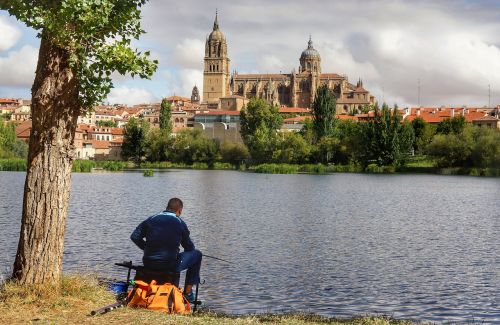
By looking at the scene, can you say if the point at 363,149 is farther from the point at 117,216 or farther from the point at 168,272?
the point at 168,272

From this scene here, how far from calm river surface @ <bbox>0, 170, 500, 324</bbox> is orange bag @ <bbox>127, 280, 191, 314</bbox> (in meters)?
2.45

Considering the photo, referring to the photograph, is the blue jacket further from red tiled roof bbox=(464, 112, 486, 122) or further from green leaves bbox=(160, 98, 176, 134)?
red tiled roof bbox=(464, 112, 486, 122)

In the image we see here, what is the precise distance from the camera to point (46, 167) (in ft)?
31.4

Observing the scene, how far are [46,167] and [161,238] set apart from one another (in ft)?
6.54

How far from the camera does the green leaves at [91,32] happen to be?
29.2ft

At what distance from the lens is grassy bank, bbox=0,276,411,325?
345 inches

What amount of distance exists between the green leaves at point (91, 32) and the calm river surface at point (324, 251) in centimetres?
505

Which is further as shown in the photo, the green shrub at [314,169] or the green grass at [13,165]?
the green shrub at [314,169]

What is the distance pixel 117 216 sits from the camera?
96.6ft

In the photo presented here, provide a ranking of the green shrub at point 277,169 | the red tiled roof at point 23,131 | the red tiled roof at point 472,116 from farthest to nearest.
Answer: the red tiled roof at point 472,116, the red tiled roof at point 23,131, the green shrub at point 277,169

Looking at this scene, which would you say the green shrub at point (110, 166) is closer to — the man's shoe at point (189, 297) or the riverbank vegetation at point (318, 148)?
the riverbank vegetation at point (318, 148)

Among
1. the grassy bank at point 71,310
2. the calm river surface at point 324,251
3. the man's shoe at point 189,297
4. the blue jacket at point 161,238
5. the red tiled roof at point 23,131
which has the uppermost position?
the red tiled roof at point 23,131

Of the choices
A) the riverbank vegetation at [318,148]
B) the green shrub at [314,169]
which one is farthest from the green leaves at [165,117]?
the green shrub at [314,169]

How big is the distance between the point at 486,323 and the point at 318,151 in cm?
8789
